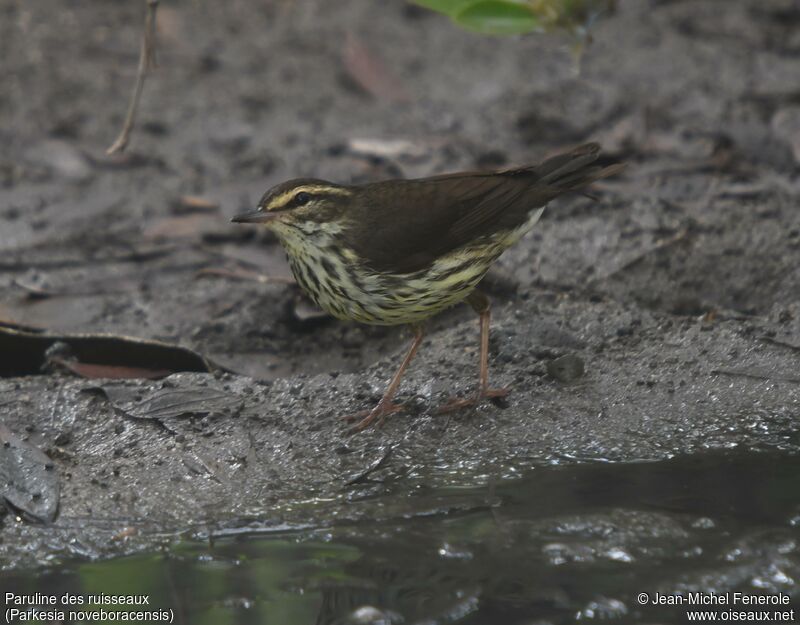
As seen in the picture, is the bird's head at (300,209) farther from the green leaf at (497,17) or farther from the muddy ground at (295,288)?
the green leaf at (497,17)

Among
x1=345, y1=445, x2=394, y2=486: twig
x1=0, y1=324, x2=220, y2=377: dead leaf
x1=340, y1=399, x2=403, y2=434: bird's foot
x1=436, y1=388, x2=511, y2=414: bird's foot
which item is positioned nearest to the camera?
x1=345, y1=445, x2=394, y2=486: twig

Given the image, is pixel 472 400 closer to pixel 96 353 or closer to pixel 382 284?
pixel 382 284

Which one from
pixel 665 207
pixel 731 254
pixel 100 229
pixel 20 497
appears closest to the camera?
pixel 20 497

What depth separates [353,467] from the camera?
5199 mm

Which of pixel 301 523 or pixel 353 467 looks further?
pixel 353 467

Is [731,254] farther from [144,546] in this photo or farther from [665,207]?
[144,546]

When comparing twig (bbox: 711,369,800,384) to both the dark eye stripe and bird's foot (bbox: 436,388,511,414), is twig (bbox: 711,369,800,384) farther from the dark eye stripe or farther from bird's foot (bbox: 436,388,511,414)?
the dark eye stripe

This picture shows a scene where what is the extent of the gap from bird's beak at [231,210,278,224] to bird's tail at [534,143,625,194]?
131cm

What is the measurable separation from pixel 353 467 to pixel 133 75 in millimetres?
5817

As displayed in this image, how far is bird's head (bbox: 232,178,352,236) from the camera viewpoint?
558cm

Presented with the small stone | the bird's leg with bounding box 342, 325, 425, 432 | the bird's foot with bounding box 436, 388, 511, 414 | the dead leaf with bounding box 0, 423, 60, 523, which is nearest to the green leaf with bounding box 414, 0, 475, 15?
the bird's leg with bounding box 342, 325, 425, 432

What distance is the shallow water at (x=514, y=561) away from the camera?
13.2ft

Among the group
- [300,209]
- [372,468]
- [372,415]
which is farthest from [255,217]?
[372,468]

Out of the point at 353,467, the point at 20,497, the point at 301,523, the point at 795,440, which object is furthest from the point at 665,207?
the point at 20,497
